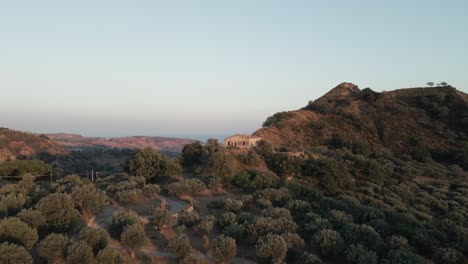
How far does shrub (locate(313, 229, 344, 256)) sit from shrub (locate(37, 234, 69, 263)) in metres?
9.79

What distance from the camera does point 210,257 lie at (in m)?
15.7

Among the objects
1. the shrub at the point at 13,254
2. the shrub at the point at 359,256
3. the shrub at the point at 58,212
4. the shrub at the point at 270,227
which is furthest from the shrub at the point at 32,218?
the shrub at the point at 359,256

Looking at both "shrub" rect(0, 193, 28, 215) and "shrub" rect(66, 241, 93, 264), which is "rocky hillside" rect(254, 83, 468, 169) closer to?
"shrub" rect(0, 193, 28, 215)

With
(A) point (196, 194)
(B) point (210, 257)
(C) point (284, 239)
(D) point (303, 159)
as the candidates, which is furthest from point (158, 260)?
(D) point (303, 159)

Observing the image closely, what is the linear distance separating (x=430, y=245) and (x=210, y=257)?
384 inches

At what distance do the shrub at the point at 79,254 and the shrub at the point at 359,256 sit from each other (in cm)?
943

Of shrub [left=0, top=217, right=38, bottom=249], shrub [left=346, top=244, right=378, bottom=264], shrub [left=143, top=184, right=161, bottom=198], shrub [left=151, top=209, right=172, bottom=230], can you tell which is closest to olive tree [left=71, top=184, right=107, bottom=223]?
shrub [left=151, top=209, right=172, bottom=230]

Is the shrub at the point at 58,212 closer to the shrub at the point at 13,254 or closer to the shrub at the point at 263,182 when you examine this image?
the shrub at the point at 13,254

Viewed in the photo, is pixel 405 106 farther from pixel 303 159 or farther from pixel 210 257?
pixel 210 257

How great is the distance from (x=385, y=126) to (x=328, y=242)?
47.1 metres

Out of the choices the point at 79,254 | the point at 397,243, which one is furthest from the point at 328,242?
the point at 79,254

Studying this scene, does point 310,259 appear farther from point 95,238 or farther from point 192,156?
point 192,156

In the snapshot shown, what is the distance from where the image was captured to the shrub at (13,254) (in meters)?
13.0

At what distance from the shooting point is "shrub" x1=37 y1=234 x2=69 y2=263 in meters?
14.0
